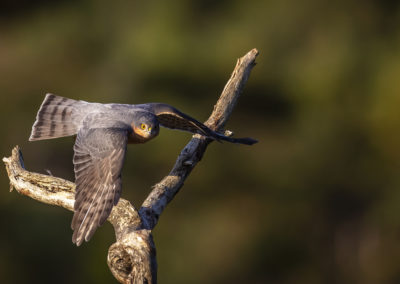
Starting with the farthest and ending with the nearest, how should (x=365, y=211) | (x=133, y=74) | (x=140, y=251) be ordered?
(x=365, y=211) < (x=133, y=74) < (x=140, y=251)

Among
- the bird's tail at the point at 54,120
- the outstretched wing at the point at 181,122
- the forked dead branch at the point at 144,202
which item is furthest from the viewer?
the bird's tail at the point at 54,120

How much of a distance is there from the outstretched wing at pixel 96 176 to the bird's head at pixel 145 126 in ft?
0.63

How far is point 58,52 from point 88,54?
76cm

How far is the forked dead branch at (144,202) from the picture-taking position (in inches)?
179

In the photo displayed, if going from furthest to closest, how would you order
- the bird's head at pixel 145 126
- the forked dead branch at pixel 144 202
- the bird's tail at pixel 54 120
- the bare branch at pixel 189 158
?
the bird's tail at pixel 54 120 < the bird's head at pixel 145 126 < the bare branch at pixel 189 158 < the forked dead branch at pixel 144 202

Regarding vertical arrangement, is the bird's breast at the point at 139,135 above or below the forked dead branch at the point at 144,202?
above

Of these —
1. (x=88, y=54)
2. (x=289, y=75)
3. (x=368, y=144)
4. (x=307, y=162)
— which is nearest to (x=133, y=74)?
(x=88, y=54)

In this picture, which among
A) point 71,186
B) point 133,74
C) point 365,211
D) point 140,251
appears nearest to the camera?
point 140,251

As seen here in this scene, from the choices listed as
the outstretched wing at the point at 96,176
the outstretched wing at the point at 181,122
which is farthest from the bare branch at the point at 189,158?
the outstretched wing at the point at 96,176

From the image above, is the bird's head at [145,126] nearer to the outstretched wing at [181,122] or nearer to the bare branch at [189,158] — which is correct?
the outstretched wing at [181,122]

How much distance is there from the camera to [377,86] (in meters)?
14.2

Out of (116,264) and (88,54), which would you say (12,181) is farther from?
(88,54)

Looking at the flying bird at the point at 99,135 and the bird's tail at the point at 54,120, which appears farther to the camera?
the bird's tail at the point at 54,120

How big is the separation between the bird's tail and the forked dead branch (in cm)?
37
